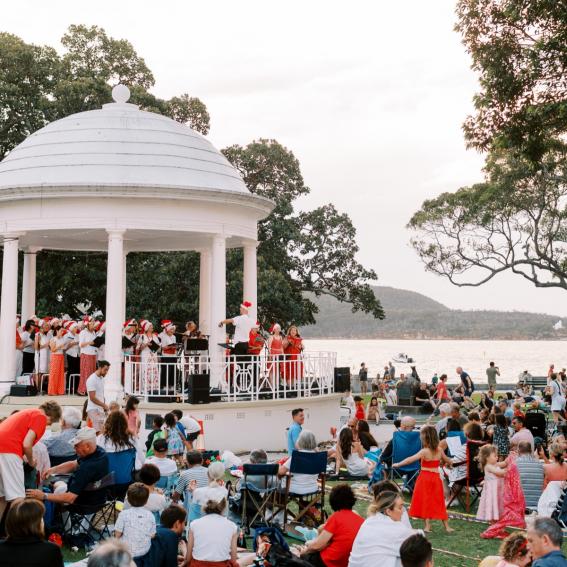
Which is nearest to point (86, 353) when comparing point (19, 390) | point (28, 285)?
point (19, 390)

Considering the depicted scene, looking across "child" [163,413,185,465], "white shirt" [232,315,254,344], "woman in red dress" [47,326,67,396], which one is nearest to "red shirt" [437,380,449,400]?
"white shirt" [232,315,254,344]

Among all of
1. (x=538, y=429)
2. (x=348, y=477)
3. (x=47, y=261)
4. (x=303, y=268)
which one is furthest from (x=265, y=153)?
(x=348, y=477)

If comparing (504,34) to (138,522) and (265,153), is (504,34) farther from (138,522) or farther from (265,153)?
(265,153)

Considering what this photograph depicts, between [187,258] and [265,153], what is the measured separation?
8730mm

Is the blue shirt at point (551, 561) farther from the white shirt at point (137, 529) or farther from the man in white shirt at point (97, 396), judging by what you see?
the man in white shirt at point (97, 396)

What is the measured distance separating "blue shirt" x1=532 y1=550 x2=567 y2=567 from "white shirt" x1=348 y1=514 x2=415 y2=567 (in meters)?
1.16

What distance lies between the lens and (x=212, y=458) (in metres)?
12.0

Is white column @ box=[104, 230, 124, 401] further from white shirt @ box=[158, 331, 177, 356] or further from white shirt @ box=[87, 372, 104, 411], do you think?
white shirt @ box=[87, 372, 104, 411]

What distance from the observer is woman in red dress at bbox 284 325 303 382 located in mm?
18122

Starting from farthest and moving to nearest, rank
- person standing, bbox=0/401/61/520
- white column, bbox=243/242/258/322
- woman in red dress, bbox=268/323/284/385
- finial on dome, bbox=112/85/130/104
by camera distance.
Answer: finial on dome, bbox=112/85/130/104
white column, bbox=243/242/258/322
woman in red dress, bbox=268/323/284/385
person standing, bbox=0/401/61/520

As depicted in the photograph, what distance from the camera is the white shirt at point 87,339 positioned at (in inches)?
727

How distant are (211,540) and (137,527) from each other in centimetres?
66

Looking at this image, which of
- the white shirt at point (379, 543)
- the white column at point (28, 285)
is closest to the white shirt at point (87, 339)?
the white column at point (28, 285)

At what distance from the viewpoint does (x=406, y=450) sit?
39.9 ft
